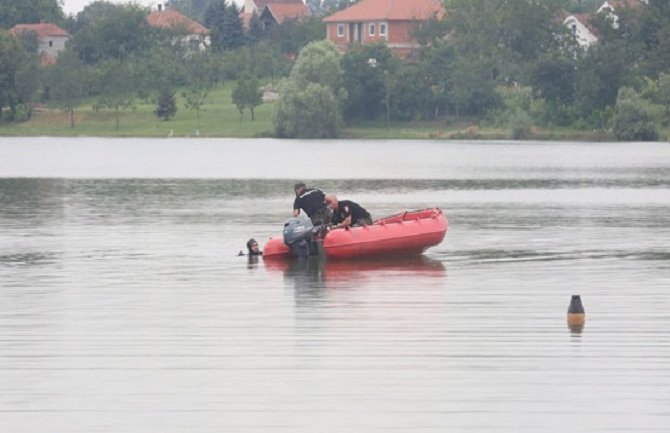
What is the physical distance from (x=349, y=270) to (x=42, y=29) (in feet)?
501

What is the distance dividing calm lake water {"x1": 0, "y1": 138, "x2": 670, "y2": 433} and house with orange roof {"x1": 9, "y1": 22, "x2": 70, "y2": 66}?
410 feet

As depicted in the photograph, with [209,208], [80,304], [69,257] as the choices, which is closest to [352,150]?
[209,208]

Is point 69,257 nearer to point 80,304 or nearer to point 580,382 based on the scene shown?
point 80,304

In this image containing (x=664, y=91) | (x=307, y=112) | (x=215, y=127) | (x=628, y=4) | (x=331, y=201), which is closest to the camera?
(x=331, y=201)

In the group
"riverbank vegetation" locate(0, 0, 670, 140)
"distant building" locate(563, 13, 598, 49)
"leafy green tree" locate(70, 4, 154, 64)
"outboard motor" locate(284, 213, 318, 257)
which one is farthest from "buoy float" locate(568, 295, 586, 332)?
"leafy green tree" locate(70, 4, 154, 64)

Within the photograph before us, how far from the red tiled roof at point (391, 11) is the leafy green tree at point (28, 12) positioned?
38.7 metres

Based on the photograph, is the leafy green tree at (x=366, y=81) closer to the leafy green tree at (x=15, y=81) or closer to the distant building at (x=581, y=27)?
the leafy green tree at (x=15, y=81)

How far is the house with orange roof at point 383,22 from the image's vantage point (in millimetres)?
164250

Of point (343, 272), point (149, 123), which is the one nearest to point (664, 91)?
point (149, 123)

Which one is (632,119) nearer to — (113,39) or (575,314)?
(113,39)

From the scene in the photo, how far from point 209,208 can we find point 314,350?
99.7 ft

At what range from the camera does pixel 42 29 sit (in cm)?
17900

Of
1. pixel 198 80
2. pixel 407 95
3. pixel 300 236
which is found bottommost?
pixel 407 95

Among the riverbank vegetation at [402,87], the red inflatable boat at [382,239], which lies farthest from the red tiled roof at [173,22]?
the red inflatable boat at [382,239]
